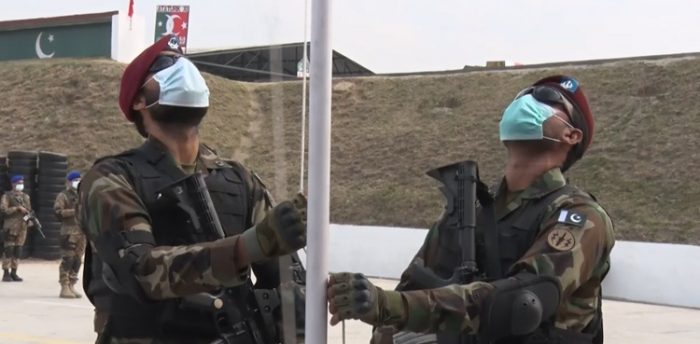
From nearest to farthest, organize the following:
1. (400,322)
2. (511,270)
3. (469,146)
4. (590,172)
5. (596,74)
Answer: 1. (400,322)
2. (511,270)
3. (590,172)
4. (469,146)
5. (596,74)

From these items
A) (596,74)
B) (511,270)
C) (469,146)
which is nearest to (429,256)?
(511,270)

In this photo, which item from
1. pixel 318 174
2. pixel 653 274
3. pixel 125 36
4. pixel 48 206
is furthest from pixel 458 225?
pixel 125 36

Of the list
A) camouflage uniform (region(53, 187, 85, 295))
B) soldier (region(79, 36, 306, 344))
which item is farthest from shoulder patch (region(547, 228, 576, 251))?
camouflage uniform (region(53, 187, 85, 295))

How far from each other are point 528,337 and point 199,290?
0.80 metres

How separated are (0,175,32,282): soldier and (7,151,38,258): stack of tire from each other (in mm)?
3310

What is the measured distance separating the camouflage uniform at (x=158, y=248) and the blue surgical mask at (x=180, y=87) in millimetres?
161

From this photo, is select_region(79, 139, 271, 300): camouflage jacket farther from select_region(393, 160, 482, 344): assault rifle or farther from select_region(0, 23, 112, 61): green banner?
select_region(0, 23, 112, 61): green banner

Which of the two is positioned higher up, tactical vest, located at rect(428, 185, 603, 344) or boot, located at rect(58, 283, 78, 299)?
tactical vest, located at rect(428, 185, 603, 344)

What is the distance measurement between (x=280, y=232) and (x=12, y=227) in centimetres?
1293

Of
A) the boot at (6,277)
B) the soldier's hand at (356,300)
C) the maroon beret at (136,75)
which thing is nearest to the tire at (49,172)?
the boot at (6,277)

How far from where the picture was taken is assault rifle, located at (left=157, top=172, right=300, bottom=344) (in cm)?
253

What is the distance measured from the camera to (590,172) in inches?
800

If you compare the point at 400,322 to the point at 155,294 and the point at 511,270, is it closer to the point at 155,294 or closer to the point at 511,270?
the point at 511,270

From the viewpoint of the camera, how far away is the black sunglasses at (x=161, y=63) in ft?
8.43
